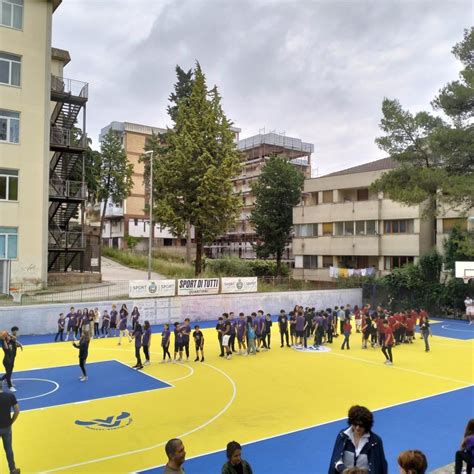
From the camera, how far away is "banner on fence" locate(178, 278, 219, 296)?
31.6m

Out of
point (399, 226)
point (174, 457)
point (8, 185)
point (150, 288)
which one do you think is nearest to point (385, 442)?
point (174, 457)

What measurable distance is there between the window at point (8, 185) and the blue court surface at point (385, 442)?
2532cm

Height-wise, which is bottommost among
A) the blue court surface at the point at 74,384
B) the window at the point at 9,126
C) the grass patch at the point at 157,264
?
the blue court surface at the point at 74,384

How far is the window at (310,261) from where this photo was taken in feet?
170

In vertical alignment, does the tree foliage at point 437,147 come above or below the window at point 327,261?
above

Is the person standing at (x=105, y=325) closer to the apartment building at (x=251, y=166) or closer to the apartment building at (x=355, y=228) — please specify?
the apartment building at (x=355, y=228)

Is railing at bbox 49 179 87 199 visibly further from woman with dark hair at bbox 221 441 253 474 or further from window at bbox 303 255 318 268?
woman with dark hair at bbox 221 441 253 474

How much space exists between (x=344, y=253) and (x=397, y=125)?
1737 centimetres

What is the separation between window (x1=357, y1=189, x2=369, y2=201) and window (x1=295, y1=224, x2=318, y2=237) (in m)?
5.38

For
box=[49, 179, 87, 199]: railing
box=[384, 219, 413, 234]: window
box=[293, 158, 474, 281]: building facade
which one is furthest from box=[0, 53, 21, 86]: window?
box=[384, 219, 413, 234]: window

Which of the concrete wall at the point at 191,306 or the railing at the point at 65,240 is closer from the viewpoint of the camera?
the concrete wall at the point at 191,306

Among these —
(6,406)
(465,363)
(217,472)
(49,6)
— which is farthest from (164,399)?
(49,6)

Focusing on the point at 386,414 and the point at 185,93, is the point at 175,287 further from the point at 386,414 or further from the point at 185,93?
the point at 185,93

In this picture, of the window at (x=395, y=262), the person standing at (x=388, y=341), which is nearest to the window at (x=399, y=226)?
the window at (x=395, y=262)
